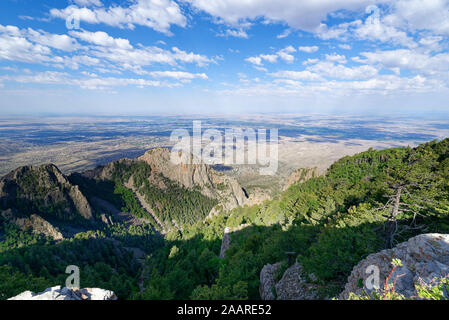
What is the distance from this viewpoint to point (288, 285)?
1761 centimetres

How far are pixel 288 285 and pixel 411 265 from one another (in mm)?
10696

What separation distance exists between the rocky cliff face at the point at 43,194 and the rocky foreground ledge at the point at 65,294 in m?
107

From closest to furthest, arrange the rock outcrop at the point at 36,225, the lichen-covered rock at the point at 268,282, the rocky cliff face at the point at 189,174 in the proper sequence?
1. the lichen-covered rock at the point at 268,282
2. the rock outcrop at the point at 36,225
3. the rocky cliff face at the point at 189,174

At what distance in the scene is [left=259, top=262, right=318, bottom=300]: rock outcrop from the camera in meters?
15.8

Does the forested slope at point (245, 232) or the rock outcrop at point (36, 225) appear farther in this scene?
the rock outcrop at point (36, 225)

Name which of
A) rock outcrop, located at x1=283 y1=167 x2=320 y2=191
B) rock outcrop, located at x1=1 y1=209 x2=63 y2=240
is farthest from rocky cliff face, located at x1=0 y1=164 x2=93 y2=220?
rock outcrop, located at x1=283 y1=167 x2=320 y2=191

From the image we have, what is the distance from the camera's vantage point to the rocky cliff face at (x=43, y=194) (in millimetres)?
94812

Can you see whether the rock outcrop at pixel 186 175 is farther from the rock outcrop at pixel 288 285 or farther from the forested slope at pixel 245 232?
the rock outcrop at pixel 288 285

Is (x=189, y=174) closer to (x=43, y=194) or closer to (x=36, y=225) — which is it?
(x=43, y=194)

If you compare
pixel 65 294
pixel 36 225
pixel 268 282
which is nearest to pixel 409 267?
pixel 268 282

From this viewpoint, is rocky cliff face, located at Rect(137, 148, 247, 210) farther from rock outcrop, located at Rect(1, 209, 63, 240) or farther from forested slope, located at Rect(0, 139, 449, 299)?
rock outcrop, located at Rect(1, 209, 63, 240)

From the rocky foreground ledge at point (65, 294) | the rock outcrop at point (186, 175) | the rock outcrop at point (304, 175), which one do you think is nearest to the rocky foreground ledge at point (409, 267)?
the rocky foreground ledge at point (65, 294)
